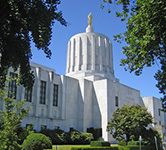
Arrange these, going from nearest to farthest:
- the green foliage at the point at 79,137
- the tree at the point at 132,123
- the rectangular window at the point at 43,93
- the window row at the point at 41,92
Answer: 1. the tree at the point at 132,123
2. the window row at the point at 41,92
3. the green foliage at the point at 79,137
4. the rectangular window at the point at 43,93

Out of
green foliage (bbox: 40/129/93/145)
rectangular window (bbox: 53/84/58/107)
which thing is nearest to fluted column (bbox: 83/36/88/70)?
rectangular window (bbox: 53/84/58/107)

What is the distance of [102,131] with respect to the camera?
34.3m

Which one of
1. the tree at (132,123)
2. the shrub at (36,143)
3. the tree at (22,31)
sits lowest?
the shrub at (36,143)

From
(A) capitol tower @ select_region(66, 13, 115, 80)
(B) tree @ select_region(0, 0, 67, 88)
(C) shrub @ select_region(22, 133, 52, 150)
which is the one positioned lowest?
(C) shrub @ select_region(22, 133, 52, 150)

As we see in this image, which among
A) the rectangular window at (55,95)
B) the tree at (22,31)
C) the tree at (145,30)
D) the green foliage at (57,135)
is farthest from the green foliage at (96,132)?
the tree at (22,31)

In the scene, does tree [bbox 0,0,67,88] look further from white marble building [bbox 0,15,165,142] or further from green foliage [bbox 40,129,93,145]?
green foliage [bbox 40,129,93,145]

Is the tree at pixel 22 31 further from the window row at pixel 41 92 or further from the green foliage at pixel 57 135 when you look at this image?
the green foliage at pixel 57 135

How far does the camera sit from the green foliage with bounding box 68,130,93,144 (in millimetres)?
30627

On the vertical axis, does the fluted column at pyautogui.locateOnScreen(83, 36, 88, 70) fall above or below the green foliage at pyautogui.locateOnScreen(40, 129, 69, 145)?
above

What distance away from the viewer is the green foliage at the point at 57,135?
92.2ft

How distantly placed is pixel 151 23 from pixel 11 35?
543 cm

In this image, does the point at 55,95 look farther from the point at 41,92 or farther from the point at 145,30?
the point at 145,30

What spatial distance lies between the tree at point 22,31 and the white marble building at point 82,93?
20.3 meters

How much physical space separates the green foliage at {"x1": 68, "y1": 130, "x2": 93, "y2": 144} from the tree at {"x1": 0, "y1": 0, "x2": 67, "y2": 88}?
2471cm
